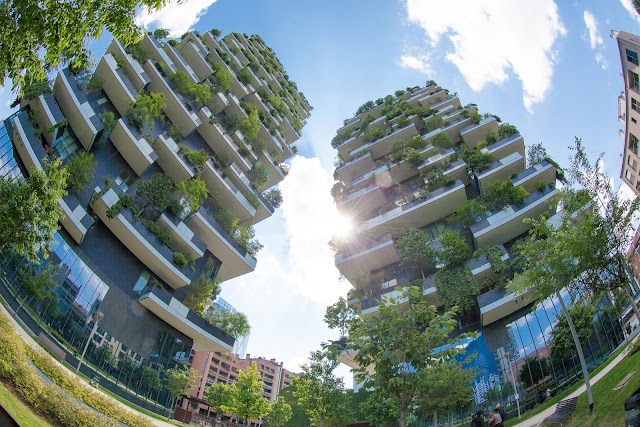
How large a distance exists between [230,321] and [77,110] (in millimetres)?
19612

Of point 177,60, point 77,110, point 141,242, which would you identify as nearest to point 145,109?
point 77,110

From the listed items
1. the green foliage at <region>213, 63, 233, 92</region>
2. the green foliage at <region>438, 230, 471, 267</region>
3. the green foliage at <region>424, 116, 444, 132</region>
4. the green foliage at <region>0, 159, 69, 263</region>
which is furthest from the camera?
the green foliage at <region>424, 116, 444, 132</region>

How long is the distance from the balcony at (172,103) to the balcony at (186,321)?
49.7ft

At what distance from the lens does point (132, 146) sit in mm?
26391

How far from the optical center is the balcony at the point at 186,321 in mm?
23453

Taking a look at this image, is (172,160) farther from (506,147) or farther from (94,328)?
(506,147)

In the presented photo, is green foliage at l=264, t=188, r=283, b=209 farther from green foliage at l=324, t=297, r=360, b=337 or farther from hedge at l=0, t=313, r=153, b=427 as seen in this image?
hedge at l=0, t=313, r=153, b=427

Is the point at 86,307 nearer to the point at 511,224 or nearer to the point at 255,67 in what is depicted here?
the point at 511,224

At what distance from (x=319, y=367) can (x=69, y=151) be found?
21.8m

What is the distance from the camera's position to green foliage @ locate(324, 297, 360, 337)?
93.3 ft

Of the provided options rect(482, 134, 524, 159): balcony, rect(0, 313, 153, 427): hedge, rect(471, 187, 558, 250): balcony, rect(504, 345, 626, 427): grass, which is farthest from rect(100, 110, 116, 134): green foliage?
rect(482, 134, 524, 159): balcony

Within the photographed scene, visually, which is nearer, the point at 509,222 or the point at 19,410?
the point at 19,410

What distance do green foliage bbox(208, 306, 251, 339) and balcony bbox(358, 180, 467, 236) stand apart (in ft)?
43.8

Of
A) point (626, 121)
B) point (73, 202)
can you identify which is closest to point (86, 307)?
point (73, 202)
